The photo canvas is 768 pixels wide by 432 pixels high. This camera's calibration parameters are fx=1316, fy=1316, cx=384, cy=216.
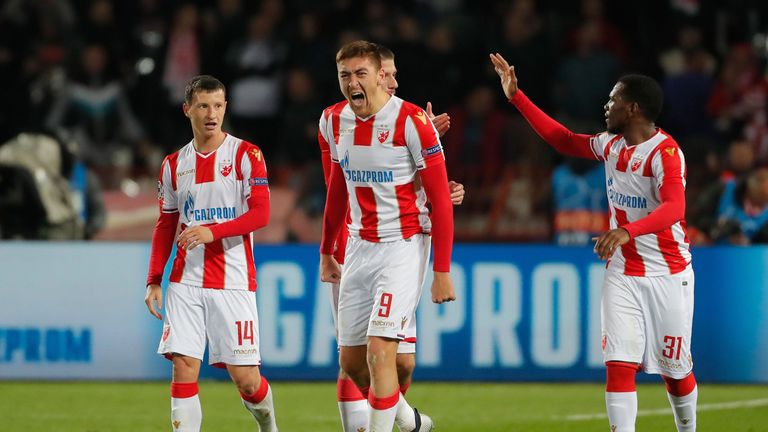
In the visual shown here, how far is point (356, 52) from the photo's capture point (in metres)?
6.24

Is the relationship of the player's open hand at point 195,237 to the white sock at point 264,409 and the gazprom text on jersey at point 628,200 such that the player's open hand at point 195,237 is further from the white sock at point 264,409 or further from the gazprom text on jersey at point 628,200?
the gazprom text on jersey at point 628,200

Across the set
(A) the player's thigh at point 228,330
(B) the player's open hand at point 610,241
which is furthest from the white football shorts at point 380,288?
(B) the player's open hand at point 610,241

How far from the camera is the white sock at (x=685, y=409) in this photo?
6809 mm

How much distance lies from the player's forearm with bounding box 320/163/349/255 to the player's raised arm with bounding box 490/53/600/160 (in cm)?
103

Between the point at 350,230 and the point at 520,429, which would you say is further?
the point at 520,429

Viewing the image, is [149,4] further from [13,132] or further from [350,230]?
[350,230]

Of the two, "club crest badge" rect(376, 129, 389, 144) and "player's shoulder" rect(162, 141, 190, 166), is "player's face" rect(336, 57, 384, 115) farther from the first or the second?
"player's shoulder" rect(162, 141, 190, 166)

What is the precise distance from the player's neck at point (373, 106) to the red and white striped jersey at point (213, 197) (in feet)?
2.32

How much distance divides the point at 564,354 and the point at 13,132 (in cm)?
653

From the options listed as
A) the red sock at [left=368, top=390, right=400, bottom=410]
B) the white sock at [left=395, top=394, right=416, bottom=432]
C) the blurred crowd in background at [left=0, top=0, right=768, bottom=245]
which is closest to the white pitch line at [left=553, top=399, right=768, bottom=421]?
the white sock at [left=395, top=394, right=416, bottom=432]

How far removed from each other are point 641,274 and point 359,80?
1766 mm

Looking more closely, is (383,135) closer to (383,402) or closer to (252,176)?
(252,176)

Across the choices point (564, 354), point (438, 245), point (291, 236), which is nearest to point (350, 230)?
point (438, 245)

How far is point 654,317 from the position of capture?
22.0ft
